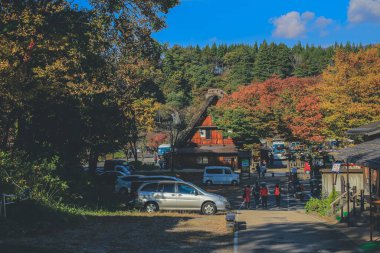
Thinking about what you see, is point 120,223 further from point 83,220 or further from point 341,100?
point 341,100

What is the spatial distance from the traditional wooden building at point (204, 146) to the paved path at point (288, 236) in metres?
34.3

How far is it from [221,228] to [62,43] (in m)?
10.4

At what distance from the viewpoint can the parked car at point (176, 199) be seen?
70.7ft

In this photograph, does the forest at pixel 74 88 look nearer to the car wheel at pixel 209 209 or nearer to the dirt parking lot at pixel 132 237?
the dirt parking lot at pixel 132 237

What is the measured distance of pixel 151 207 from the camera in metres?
21.8

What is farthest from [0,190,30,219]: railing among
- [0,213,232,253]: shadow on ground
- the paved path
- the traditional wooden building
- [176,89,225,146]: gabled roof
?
[176,89,225,146]: gabled roof

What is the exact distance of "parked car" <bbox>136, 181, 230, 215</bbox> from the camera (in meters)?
21.6

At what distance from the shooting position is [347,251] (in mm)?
12430

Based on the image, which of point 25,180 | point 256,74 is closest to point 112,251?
point 25,180

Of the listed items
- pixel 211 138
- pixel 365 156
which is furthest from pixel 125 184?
pixel 211 138

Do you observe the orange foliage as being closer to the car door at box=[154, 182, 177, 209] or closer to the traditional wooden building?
the traditional wooden building

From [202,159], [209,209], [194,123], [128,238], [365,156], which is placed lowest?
[128,238]

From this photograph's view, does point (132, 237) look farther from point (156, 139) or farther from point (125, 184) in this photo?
point (156, 139)

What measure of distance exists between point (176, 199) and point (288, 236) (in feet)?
26.2
